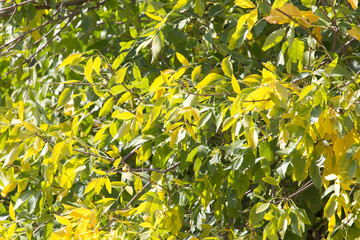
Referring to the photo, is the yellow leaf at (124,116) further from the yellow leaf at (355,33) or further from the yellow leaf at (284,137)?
the yellow leaf at (355,33)

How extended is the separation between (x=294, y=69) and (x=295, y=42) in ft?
0.89

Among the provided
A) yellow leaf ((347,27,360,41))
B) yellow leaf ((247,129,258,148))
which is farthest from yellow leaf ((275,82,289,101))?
yellow leaf ((347,27,360,41))

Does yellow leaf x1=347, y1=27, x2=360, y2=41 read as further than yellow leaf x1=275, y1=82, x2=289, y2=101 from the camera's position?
Yes

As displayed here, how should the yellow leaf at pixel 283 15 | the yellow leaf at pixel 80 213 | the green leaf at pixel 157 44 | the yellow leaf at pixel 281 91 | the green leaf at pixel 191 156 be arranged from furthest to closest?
the green leaf at pixel 191 156 → the green leaf at pixel 157 44 → the yellow leaf at pixel 80 213 → the yellow leaf at pixel 283 15 → the yellow leaf at pixel 281 91

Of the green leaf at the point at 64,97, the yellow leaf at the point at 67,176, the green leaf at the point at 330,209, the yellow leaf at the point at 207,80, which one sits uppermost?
the yellow leaf at the point at 207,80

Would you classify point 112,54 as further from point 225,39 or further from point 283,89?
point 283,89

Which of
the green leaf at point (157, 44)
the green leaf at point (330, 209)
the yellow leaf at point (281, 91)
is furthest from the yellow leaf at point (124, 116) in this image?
the green leaf at point (330, 209)

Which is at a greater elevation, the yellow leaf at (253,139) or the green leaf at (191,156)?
the yellow leaf at (253,139)

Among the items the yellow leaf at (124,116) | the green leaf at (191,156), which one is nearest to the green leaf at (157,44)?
the yellow leaf at (124,116)

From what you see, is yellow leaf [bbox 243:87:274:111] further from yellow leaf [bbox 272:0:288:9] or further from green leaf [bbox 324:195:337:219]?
green leaf [bbox 324:195:337:219]

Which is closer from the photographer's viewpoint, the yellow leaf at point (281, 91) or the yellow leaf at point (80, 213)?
the yellow leaf at point (281, 91)

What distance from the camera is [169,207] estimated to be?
4.79 ft

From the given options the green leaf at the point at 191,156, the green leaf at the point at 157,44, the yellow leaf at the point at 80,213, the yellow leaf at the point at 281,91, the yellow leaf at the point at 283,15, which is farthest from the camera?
the green leaf at the point at 191,156

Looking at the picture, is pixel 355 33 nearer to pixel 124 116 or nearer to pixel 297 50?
pixel 297 50
